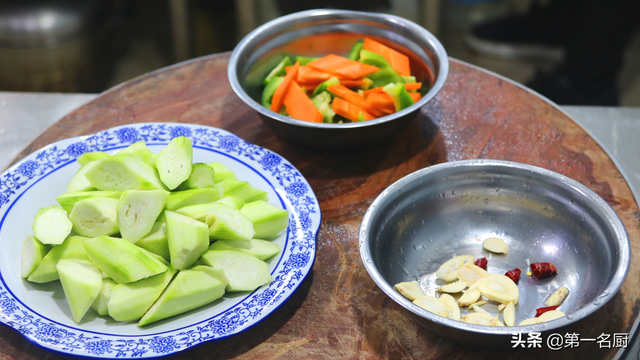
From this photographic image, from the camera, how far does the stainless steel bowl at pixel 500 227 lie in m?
0.97

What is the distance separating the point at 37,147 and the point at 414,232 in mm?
923

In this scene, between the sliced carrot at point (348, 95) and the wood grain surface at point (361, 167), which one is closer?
the wood grain surface at point (361, 167)

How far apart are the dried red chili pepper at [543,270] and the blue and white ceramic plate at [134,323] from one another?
408 millimetres

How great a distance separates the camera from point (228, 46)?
3.36 meters

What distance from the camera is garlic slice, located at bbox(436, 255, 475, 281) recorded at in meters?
1.03

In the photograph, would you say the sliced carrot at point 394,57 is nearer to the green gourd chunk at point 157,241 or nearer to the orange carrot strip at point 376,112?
the orange carrot strip at point 376,112

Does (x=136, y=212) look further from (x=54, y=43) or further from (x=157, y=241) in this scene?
(x=54, y=43)

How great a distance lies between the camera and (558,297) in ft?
3.19

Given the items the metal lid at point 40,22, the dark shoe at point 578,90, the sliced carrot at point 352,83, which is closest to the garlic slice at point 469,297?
the sliced carrot at point 352,83

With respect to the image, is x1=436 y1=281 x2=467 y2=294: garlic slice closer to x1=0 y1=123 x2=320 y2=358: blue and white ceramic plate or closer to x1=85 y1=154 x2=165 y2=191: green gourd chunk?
x1=0 y1=123 x2=320 y2=358: blue and white ceramic plate

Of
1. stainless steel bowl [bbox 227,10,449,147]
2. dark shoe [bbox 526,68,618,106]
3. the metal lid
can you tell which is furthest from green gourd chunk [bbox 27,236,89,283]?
dark shoe [bbox 526,68,618,106]

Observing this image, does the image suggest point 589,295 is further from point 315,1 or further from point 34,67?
point 34,67

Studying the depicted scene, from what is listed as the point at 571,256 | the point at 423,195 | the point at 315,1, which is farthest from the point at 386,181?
the point at 315,1

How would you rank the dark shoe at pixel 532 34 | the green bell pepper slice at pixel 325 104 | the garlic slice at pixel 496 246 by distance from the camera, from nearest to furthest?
the garlic slice at pixel 496 246 → the green bell pepper slice at pixel 325 104 → the dark shoe at pixel 532 34
